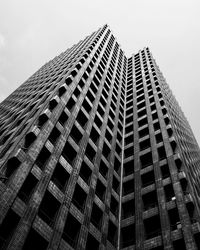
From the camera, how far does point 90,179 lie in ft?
97.9

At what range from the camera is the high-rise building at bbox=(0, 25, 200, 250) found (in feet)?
71.1

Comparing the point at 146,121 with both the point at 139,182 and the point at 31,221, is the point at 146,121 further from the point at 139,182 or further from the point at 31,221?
the point at 31,221

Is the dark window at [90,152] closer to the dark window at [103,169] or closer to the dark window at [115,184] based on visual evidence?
the dark window at [103,169]

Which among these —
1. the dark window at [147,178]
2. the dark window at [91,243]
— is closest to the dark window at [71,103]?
the dark window at [147,178]

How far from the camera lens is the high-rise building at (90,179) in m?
21.7

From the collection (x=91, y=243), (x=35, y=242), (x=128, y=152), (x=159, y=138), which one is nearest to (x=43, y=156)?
Answer: (x=35, y=242)

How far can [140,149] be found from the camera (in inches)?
1585

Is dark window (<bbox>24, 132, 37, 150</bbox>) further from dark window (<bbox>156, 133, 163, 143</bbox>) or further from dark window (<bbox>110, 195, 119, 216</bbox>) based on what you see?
dark window (<bbox>156, 133, 163, 143</bbox>)

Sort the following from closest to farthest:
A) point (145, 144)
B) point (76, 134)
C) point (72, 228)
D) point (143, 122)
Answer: point (72, 228) < point (76, 134) < point (145, 144) < point (143, 122)

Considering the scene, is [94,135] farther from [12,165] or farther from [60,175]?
[12,165]

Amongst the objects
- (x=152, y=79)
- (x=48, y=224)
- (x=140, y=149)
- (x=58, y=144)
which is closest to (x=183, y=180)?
(x=140, y=149)

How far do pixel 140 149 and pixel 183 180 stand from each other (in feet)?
34.1

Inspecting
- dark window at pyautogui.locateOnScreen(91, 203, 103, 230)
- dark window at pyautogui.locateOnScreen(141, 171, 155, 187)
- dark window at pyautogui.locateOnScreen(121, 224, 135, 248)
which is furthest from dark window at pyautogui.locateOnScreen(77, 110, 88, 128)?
dark window at pyautogui.locateOnScreen(121, 224, 135, 248)

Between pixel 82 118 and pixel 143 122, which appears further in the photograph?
pixel 143 122
